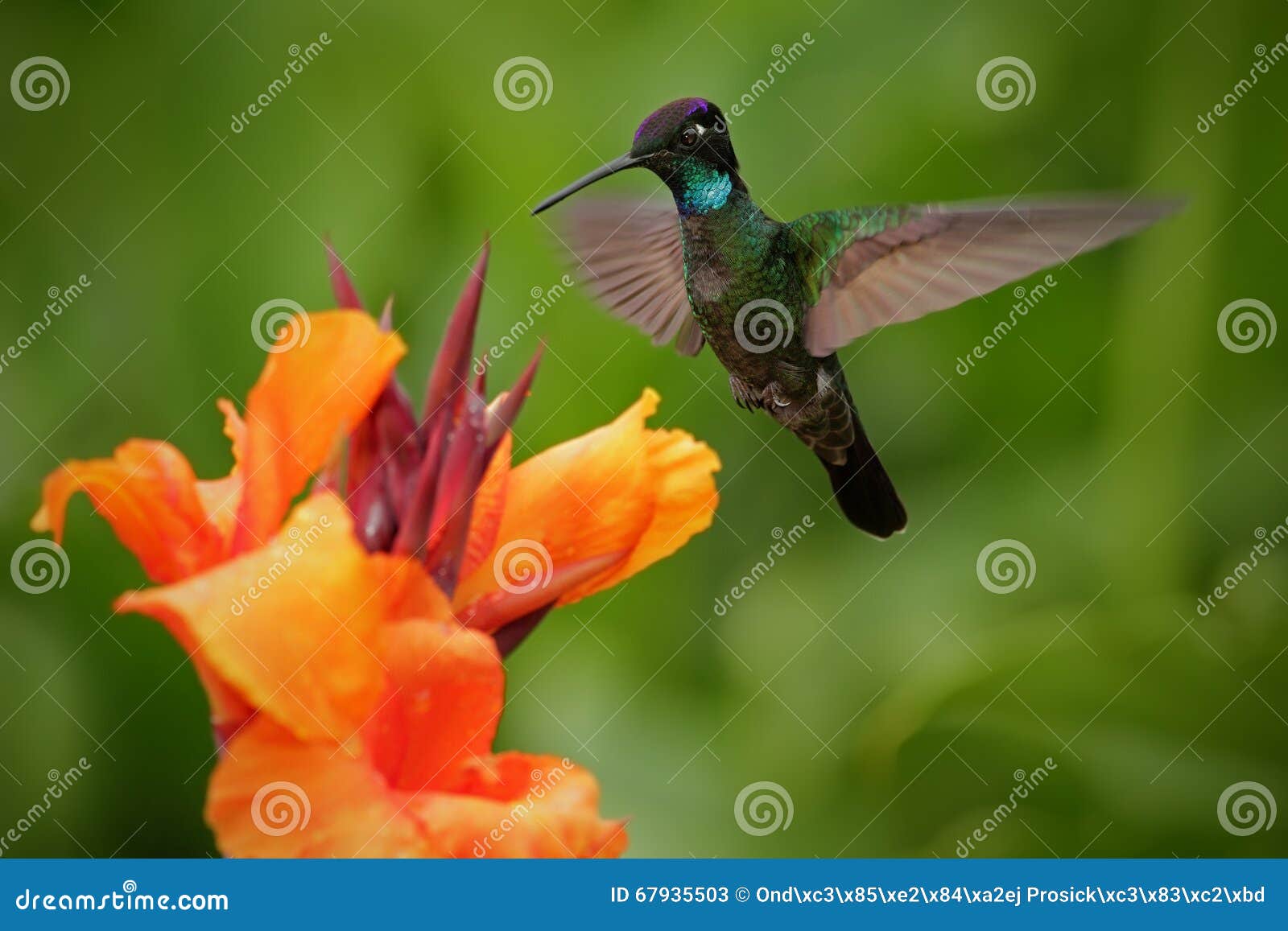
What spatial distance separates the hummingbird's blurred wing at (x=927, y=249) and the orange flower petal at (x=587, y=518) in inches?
6.7

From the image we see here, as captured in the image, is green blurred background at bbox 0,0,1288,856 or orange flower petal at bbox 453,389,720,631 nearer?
orange flower petal at bbox 453,389,720,631

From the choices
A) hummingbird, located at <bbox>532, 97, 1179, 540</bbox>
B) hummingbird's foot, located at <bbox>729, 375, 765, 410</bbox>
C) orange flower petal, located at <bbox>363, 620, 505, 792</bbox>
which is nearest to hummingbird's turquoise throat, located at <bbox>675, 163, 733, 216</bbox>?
hummingbird, located at <bbox>532, 97, 1179, 540</bbox>

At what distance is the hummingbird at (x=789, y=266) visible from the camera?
2.27ft

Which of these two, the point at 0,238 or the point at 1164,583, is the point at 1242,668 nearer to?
the point at 1164,583

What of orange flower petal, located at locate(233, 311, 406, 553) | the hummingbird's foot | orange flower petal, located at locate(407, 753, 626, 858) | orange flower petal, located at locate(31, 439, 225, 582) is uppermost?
the hummingbird's foot

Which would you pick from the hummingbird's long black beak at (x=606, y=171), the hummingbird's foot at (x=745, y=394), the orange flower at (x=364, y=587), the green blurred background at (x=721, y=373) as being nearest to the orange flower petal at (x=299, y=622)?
the orange flower at (x=364, y=587)

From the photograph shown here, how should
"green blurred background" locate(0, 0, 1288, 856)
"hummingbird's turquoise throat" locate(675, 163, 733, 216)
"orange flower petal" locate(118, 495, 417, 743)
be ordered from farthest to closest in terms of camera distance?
1. "green blurred background" locate(0, 0, 1288, 856)
2. "hummingbird's turquoise throat" locate(675, 163, 733, 216)
3. "orange flower petal" locate(118, 495, 417, 743)

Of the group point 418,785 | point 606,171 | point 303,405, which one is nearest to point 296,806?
point 418,785

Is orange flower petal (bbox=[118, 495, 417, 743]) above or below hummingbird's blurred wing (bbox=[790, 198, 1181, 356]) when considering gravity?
below

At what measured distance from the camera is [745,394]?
2.68ft

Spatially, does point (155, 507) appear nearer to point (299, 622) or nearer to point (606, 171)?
point (299, 622)

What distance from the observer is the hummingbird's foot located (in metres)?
0.81

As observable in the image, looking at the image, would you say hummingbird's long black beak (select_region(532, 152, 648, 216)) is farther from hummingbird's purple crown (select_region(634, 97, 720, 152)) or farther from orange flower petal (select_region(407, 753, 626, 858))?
orange flower petal (select_region(407, 753, 626, 858))

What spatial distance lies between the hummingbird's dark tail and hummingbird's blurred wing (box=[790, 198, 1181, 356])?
126mm
